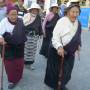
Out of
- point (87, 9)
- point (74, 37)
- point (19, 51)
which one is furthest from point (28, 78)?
point (87, 9)

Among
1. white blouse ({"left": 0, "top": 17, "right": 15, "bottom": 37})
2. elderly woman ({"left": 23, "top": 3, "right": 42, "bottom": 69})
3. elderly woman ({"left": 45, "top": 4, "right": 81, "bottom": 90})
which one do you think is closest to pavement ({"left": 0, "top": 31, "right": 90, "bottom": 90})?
elderly woman ({"left": 23, "top": 3, "right": 42, "bottom": 69})

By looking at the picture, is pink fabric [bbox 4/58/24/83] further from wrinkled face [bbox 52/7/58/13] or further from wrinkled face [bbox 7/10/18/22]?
wrinkled face [bbox 52/7/58/13]

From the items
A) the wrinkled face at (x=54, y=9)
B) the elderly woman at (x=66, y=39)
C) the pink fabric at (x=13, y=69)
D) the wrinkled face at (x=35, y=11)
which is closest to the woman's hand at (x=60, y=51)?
the elderly woman at (x=66, y=39)

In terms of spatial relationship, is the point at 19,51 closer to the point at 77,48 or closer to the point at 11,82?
the point at 11,82

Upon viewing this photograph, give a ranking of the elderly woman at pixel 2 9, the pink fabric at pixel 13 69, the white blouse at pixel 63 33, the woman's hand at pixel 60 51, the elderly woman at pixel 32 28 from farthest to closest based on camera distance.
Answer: the elderly woman at pixel 2 9 < the elderly woman at pixel 32 28 < the pink fabric at pixel 13 69 < the white blouse at pixel 63 33 < the woman's hand at pixel 60 51

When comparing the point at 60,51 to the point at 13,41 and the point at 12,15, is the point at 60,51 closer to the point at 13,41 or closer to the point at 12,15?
the point at 13,41

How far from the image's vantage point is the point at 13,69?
6.18 meters

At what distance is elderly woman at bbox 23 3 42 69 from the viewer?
727 cm

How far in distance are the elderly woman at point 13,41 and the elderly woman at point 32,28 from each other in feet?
3.83

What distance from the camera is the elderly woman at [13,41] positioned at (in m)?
5.80

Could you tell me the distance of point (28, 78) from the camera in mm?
6941

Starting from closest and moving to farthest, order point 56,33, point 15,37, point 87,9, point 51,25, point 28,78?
1. point 56,33
2. point 15,37
3. point 28,78
4. point 51,25
5. point 87,9

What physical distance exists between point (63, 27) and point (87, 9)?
12622 mm

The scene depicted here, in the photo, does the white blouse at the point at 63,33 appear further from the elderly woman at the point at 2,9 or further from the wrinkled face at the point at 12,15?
the elderly woman at the point at 2,9
